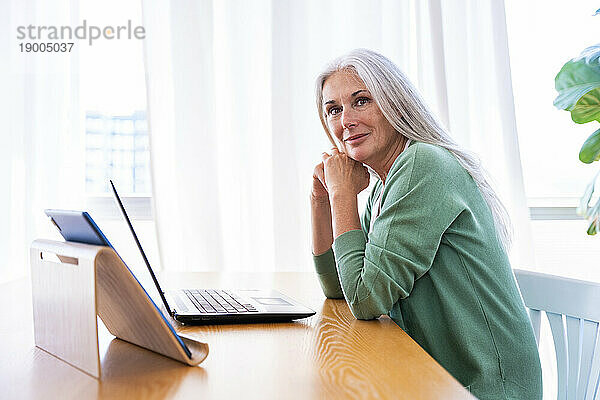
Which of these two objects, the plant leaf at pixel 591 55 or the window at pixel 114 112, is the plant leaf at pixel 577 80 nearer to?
the plant leaf at pixel 591 55

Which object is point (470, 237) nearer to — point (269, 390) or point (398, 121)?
point (398, 121)

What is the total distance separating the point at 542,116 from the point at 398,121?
4.96 ft

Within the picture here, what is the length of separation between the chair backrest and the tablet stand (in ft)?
2.39

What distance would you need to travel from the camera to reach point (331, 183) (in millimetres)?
1281

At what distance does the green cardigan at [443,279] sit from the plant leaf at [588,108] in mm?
1058

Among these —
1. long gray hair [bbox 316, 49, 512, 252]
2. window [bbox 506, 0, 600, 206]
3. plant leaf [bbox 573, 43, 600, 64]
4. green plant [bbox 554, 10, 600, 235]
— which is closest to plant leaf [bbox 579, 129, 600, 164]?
green plant [bbox 554, 10, 600, 235]

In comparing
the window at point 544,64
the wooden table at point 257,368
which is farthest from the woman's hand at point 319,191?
the window at point 544,64

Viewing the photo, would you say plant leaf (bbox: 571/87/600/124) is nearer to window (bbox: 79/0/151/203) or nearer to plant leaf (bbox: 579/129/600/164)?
plant leaf (bbox: 579/129/600/164)

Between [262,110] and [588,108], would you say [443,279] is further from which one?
[262,110]

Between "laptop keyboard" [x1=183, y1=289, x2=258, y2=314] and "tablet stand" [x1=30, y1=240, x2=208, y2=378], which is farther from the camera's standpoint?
"laptop keyboard" [x1=183, y1=289, x2=258, y2=314]

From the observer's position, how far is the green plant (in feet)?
6.48

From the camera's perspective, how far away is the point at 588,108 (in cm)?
203

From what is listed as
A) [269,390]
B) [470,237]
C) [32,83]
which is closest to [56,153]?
[32,83]

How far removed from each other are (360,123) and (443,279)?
38 centimetres
